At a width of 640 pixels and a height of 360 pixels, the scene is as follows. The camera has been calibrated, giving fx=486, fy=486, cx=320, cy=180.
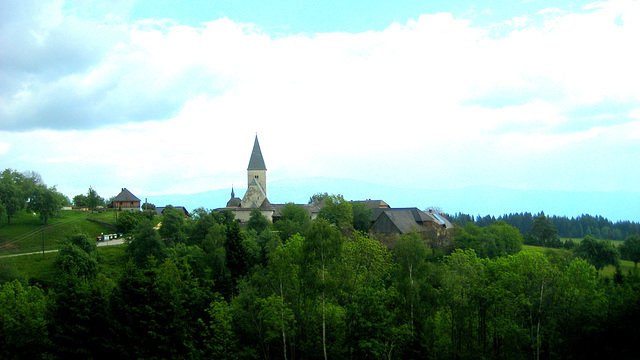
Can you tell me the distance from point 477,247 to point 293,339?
157ft

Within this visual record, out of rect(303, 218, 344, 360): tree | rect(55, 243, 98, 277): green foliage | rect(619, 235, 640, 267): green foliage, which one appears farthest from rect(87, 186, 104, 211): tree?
rect(619, 235, 640, 267): green foliage

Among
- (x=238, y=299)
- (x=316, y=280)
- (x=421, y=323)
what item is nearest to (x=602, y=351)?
(x=421, y=323)

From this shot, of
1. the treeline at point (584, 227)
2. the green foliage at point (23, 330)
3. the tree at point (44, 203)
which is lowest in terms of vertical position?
the treeline at point (584, 227)

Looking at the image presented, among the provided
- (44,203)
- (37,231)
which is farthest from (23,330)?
(44,203)

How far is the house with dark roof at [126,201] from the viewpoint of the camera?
120 m

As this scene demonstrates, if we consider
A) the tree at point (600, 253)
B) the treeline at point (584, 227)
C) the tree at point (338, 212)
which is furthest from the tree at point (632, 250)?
the treeline at point (584, 227)

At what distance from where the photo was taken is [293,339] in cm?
3503

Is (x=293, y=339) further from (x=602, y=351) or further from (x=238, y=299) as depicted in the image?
(x=602, y=351)

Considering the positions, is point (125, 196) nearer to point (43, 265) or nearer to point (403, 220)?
point (43, 265)

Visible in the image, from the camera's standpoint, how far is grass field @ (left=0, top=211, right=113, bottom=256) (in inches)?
2822

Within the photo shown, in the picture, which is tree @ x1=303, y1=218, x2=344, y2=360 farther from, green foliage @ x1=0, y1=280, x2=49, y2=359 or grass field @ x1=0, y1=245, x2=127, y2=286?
grass field @ x1=0, y1=245, x2=127, y2=286

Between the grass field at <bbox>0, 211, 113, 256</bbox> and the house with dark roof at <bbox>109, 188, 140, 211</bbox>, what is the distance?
2347 cm

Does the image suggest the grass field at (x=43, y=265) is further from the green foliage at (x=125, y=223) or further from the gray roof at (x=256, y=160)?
the gray roof at (x=256, y=160)

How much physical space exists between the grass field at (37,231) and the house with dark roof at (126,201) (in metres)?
23.5
